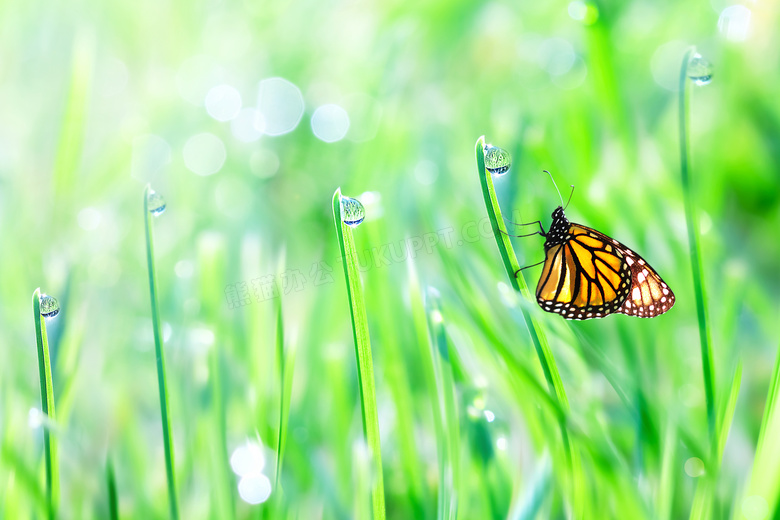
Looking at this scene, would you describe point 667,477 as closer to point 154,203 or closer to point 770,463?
point 770,463

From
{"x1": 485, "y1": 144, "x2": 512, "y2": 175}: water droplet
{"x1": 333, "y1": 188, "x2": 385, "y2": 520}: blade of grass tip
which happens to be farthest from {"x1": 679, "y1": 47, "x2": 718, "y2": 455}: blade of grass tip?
{"x1": 333, "y1": 188, "x2": 385, "y2": 520}: blade of grass tip

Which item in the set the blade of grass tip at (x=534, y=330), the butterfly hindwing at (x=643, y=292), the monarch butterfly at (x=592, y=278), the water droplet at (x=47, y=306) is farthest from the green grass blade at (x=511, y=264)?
the water droplet at (x=47, y=306)

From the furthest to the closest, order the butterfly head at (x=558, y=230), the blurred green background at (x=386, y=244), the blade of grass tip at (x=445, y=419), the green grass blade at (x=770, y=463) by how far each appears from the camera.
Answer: the butterfly head at (x=558, y=230) < the blurred green background at (x=386, y=244) < the blade of grass tip at (x=445, y=419) < the green grass blade at (x=770, y=463)

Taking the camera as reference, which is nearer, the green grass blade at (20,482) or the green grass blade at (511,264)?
the green grass blade at (511,264)

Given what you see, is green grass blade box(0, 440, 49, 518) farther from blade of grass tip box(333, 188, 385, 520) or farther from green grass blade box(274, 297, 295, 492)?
blade of grass tip box(333, 188, 385, 520)

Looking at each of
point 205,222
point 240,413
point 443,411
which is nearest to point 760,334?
point 443,411

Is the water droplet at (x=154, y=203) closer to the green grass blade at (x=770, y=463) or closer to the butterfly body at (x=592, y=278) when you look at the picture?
the butterfly body at (x=592, y=278)
